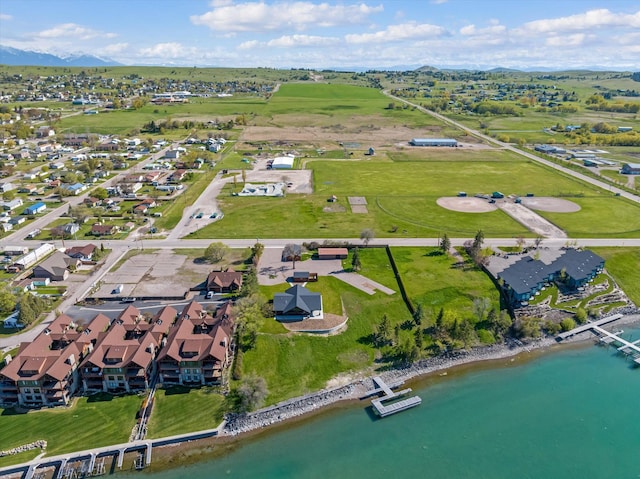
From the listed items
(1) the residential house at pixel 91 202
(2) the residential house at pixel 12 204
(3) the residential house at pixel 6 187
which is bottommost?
(1) the residential house at pixel 91 202

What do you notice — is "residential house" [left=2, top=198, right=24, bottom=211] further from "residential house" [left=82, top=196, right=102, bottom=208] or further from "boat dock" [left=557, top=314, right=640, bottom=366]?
"boat dock" [left=557, top=314, right=640, bottom=366]

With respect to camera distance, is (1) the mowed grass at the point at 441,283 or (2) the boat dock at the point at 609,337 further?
(1) the mowed grass at the point at 441,283

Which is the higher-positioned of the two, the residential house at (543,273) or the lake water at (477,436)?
the residential house at (543,273)

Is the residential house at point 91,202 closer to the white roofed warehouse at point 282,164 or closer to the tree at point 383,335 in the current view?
the white roofed warehouse at point 282,164

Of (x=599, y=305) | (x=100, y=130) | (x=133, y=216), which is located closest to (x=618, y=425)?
(x=599, y=305)

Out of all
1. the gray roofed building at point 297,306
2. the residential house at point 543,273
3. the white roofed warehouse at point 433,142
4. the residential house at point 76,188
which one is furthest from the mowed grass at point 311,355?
the white roofed warehouse at point 433,142

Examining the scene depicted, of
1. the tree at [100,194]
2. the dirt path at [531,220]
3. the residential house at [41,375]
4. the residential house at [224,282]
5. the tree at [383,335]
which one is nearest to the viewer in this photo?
the residential house at [41,375]

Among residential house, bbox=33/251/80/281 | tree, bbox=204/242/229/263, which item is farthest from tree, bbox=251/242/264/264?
residential house, bbox=33/251/80/281
